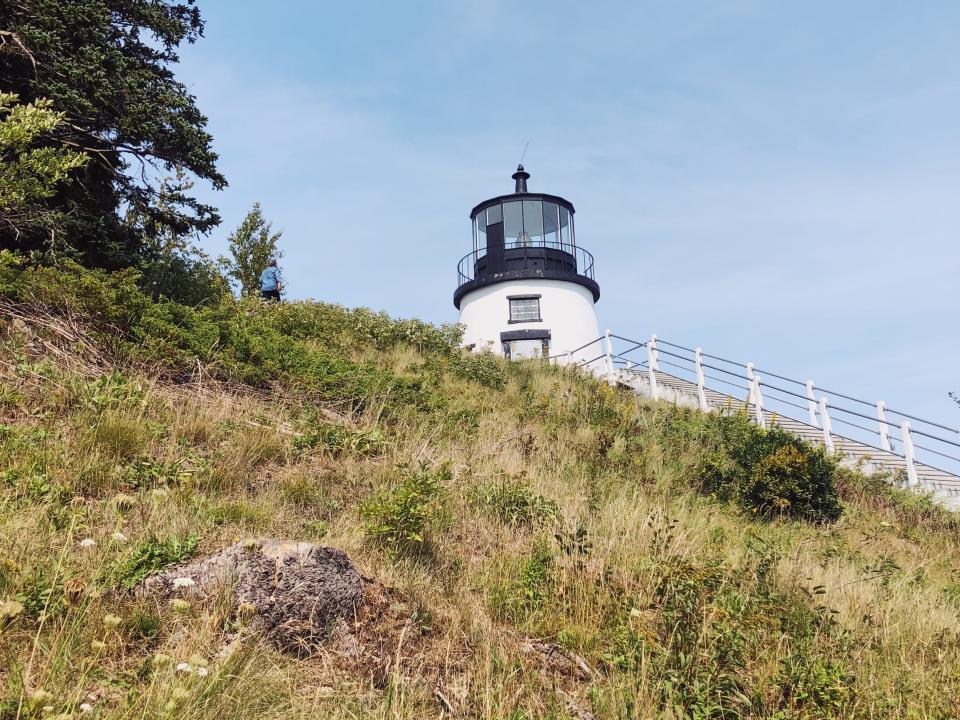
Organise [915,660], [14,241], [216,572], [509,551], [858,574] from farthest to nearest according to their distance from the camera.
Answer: [14,241] < [858,574] < [509,551] < [915,660] < [216,572]

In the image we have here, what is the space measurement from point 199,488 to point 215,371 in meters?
3.32

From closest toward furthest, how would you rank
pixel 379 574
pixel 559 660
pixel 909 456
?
1. pixel 559 660
2. pixel 379 574
3. pixel 909 456

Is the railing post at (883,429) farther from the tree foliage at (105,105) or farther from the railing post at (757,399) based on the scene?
the tree foliage at (105,105)

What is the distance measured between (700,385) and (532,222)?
41.0 feet

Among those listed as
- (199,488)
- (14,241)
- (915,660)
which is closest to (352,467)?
(199,488)

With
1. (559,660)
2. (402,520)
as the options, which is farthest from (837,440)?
(559,660)

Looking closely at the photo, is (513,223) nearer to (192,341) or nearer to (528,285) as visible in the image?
(528,285)

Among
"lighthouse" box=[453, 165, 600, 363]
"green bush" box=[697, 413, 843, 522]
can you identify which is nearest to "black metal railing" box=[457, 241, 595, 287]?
"lighthouse" box=[453, 165, 600, 363]

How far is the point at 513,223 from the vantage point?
27.6m

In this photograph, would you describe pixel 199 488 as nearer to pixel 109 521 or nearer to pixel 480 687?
pixel 109 521

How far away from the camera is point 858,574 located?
627 cm

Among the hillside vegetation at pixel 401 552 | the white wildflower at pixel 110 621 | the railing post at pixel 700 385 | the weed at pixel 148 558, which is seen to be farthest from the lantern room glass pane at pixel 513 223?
the white wildflower at pixel 110 621

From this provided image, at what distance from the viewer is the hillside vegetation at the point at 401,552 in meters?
3.50

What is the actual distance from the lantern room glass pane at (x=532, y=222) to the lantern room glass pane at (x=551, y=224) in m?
0.22
